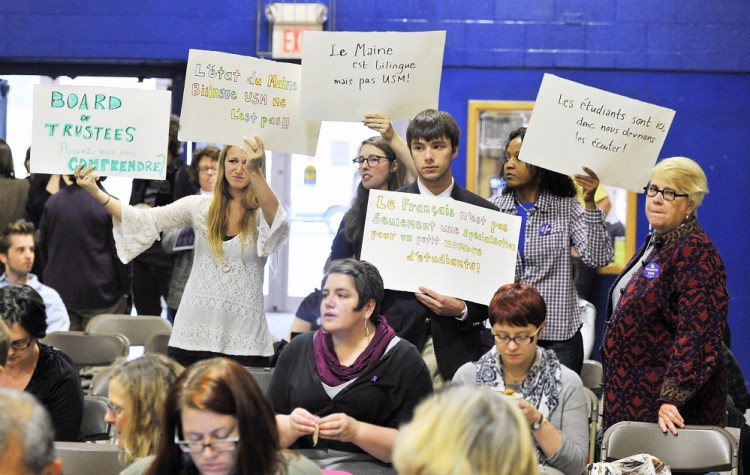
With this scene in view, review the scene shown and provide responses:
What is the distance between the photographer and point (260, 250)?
15.0 ft

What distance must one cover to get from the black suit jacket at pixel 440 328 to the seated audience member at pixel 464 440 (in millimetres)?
2216

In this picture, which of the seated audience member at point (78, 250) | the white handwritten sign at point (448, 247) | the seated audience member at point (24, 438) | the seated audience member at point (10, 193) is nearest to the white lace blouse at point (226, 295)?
the white handwritten sign at point (448, 247)

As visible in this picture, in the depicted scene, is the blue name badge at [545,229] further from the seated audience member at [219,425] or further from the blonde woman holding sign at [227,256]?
the seated audience member at [219,425]

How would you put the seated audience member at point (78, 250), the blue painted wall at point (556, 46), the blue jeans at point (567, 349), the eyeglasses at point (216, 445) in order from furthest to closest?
1. the blue painted wall at point (556, 46)
2. the seated audience member at point (78, 250)
3. the blue jeans at point (567, 349)
4. the eyeglasses at point (216, 445)

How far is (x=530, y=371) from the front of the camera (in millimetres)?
3566

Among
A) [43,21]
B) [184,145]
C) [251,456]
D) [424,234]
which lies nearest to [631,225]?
[184,145]

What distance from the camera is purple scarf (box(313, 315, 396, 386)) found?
355 cm

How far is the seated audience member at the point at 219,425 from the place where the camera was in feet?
8.00

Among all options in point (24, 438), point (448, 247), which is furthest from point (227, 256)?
point (24, 438)

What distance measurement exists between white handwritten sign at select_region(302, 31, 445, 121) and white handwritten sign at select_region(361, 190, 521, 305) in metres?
0.56

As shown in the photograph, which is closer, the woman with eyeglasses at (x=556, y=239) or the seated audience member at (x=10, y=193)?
the woman with eyeglasses at (x=556, y=239)

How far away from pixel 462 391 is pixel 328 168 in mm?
7692

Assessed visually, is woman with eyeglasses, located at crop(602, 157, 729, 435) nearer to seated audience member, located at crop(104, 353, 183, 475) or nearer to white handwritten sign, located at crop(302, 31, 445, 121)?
white handwritten sign, located at crop(302, 31, 445, 121)

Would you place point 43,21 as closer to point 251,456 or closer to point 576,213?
point 576,213
